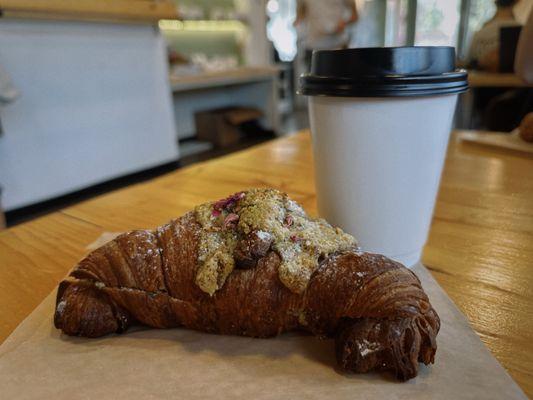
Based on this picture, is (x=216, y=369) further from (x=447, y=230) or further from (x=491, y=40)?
(x=491, y=40)

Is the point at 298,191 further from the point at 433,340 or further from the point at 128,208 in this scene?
the point at 433,340

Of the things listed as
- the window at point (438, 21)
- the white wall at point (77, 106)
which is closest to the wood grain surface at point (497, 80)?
the white wall at point (77, 106)

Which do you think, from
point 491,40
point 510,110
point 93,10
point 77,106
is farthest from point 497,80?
point 77,106

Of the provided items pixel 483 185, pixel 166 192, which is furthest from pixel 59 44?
pixel 483 185

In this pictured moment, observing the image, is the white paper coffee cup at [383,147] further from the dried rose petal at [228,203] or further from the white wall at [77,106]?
the white wall at [77,106]

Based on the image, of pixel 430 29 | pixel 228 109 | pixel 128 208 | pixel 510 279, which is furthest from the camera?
pixel 430 29
